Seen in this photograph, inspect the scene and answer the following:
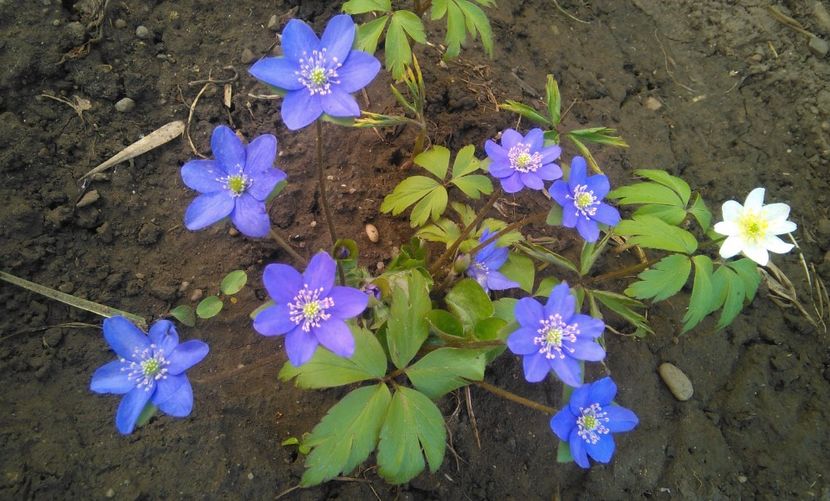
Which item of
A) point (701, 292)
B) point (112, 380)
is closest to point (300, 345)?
point (112, 380)

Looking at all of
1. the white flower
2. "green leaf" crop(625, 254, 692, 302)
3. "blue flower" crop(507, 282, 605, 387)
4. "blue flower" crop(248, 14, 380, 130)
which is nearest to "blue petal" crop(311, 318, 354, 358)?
"blue flower" crop(507, 282, 605, 387)

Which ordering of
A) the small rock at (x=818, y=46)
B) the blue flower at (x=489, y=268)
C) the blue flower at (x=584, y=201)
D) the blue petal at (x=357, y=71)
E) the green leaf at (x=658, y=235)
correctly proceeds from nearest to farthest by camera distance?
the blue petal at (x=357, y=71)
the blue flower at (x=584, y=201)
the green leaf at (x=658, y=235)
the blue flower at (x=489, y=268)
the small rock at (x=818, y=46)

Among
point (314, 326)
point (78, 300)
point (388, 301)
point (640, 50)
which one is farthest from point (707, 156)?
point (78, 300)

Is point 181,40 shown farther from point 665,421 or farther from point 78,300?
point 665,421

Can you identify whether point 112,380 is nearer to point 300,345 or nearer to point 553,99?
point 300,345

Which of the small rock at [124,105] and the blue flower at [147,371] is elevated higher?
the small rock at [124,105]

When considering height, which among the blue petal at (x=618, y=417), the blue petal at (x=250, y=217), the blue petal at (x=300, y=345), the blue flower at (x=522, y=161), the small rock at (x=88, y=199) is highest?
the blue petal at (x=250, y=217)

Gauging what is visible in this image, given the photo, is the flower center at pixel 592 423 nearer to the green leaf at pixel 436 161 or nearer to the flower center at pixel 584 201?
the flower center at pixel 584 201

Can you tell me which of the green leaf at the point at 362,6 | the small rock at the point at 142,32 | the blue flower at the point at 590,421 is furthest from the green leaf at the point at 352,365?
the small rock at the point at 142,32
